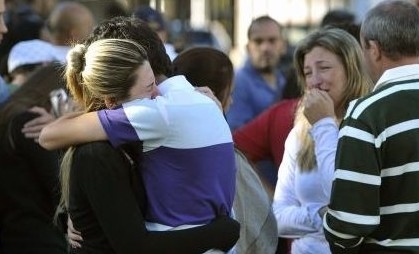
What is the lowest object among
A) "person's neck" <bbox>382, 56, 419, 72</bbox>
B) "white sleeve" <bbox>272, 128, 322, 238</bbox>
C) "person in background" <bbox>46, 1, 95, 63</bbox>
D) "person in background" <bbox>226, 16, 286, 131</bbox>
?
"person in background" <bbox>226, 16, 286, 131</bbox>

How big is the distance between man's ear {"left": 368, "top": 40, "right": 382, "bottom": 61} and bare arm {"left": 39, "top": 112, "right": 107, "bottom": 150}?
1078 mm

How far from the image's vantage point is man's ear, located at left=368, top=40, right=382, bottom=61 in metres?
3.68

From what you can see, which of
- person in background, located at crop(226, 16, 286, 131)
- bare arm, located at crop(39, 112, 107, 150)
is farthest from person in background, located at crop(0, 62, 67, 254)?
person in background, located at crop(226, 16, 286, 131)

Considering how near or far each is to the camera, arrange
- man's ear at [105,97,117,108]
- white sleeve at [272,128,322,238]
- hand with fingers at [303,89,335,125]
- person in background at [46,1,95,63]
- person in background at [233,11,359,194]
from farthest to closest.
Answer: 1. person in background at [46,1,95,63]
2. person in background at [233,11,359,194]
3. white sleeve at [272,128,322,238]
4. hand with fingers at [303,89,335,125]
5. man's ear at [105,97,117,108]

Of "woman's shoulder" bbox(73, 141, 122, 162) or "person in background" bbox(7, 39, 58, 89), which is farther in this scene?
"person in background" bbox(7, 39, 58, 89)

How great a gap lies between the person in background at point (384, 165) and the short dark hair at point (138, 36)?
699mm

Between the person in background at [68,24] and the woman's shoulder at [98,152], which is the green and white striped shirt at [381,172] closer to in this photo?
the woman's shoulder at [98,152]

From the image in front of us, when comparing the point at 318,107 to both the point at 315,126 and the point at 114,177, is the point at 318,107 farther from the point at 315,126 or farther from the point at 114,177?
the point at 114,177

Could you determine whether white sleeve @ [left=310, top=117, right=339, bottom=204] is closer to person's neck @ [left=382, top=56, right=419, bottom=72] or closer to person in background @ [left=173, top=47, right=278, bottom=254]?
person in background @ [left=173, top=47, right=278, bottom=254]

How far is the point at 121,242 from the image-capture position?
328cm

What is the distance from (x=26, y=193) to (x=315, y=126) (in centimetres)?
149

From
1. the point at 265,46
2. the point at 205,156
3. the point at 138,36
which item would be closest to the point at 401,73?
the point at 205,156

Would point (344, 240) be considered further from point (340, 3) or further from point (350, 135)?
point (340, 3)

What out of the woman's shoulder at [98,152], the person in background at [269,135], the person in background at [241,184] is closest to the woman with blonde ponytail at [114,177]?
the woman's shoulder at [98,152]
